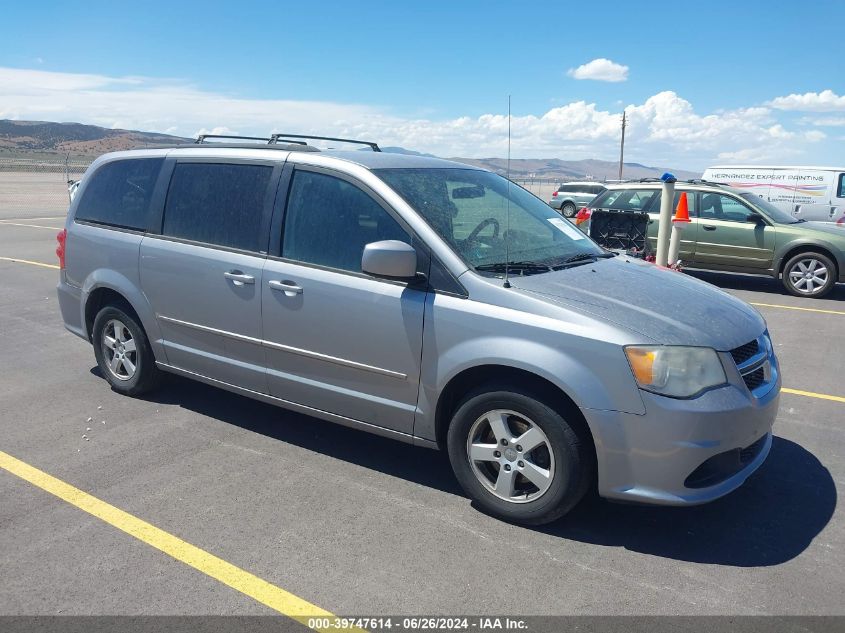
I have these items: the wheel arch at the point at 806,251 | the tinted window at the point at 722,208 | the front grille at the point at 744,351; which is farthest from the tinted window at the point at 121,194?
the wheel arch at the point at 806,251

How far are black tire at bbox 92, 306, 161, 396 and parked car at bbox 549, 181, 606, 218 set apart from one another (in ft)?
79.9

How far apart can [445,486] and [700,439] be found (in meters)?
1.46

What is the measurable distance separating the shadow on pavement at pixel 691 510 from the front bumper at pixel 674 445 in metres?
0.30

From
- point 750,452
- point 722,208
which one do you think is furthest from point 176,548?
point 722,208

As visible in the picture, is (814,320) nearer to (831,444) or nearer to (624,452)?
(831,444)

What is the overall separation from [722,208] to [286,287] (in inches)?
366

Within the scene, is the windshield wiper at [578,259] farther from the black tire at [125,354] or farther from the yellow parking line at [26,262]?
the yellow parking line at [26,262]

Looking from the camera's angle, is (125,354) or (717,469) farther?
(125,354)

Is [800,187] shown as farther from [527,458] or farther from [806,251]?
[527,458]

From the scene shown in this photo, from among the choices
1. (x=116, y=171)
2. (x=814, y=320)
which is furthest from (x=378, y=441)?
(x=814, y=320)

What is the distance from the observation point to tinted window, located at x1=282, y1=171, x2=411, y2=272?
13.2 feet

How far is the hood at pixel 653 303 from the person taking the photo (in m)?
3.39

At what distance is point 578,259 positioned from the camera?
4320 millimetres

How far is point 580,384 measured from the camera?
3297mm
